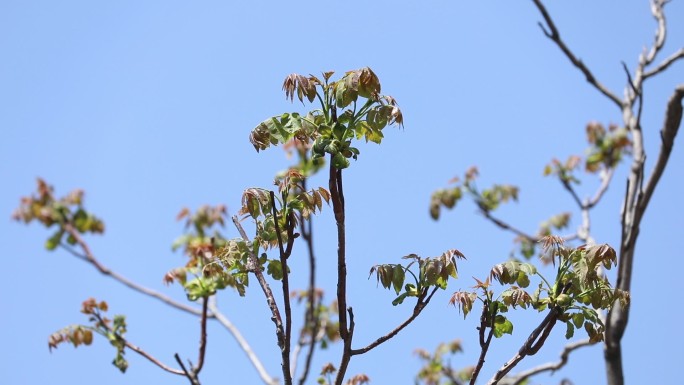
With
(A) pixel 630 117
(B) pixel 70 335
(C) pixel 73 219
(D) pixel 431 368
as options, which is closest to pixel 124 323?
(B) pixel 70 335

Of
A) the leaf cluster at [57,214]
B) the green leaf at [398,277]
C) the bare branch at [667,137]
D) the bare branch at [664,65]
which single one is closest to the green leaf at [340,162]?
the green leaf at [398,277]

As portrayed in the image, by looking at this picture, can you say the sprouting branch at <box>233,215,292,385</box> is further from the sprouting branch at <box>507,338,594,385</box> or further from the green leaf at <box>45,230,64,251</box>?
the green leaf at <box>45,230,64,251</box>

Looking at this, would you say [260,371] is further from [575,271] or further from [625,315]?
[575,271]

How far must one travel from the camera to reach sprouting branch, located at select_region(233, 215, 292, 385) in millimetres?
2562

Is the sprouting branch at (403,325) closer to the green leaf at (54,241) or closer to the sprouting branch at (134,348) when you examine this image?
the sprouting branch at (134,348)

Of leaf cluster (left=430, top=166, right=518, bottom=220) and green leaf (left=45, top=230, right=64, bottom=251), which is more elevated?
leaf cluster (left=430, top=166, right=518, bottom=220)

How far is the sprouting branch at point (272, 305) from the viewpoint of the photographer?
2.56 meters

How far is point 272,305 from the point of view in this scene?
2773 millimetres

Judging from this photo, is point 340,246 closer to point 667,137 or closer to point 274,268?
point 274,268

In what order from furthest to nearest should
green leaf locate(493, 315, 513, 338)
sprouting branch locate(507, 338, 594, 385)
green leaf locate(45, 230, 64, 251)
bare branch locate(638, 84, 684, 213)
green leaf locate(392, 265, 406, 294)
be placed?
green leaf locate(45, 230, 64, 251)
sprouting branch locate(507, 338, 594, 385)
bare branch locate(638, 84, 684, 213)
green leaf locate(493, 315, 513, 338)
green leaf locate(392, 265, 406, 294)

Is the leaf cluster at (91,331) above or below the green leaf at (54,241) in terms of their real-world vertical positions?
below

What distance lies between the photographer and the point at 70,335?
5773 millimetres

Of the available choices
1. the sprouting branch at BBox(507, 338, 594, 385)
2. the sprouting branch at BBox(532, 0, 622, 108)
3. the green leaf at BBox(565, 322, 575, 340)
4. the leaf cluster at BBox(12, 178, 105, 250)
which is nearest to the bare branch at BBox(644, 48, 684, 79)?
the sprouting branch at BBox(532, 0, 622, 108)

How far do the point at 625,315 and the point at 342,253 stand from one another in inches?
104
